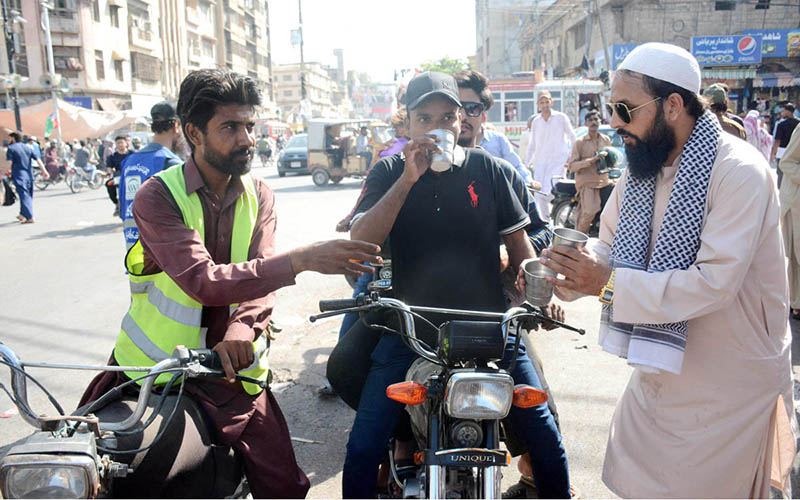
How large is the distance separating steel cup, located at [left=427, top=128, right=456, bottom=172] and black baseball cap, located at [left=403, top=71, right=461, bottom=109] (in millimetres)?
320

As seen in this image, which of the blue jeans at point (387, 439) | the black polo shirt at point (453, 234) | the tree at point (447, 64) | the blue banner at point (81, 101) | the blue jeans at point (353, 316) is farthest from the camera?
the tree at point (447, 64)

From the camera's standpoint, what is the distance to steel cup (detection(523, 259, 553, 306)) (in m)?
2.02

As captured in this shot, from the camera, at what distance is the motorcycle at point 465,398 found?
1.82 metres

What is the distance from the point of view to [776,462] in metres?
2.07

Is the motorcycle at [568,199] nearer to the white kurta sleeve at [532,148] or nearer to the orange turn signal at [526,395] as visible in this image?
the white kurta sleeve at [532,148]

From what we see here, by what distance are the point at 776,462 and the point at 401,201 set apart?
1.64 metres

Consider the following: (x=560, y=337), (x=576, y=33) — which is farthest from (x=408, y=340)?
(x=576, y=33)

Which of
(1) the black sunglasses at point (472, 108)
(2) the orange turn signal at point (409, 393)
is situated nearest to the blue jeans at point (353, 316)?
(1) the black sunglasses at point (472, 108)

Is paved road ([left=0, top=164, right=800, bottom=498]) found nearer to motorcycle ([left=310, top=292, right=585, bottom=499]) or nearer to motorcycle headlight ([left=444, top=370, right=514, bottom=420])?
motorcycle ([left=310, top=292, right=585, bottom=499])

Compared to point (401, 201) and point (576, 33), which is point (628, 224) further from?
point (576, 33)

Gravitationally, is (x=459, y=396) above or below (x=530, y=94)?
below

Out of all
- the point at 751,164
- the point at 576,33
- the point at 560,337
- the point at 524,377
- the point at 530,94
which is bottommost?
the point at 560,337


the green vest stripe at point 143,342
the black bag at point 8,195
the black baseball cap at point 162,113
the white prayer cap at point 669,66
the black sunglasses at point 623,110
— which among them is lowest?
the black bag at point 8,195

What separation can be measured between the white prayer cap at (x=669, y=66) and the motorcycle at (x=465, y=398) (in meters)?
0.86
